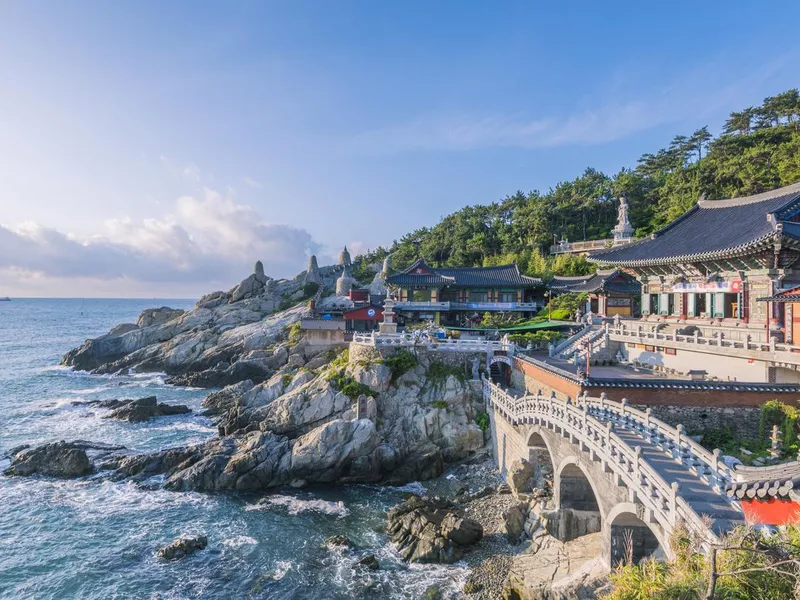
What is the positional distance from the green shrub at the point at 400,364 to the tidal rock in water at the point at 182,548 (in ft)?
59.7

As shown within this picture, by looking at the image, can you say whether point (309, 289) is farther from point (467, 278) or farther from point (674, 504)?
point (674, 504)

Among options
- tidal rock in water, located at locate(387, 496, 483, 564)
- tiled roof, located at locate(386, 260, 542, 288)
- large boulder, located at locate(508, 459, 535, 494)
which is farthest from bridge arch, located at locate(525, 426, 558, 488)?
tiled roof, located at locate(386, 260, 542, 288)

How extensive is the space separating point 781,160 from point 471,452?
59.2 meters

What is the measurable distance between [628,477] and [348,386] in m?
23.9

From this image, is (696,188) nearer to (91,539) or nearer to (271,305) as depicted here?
(271,305)

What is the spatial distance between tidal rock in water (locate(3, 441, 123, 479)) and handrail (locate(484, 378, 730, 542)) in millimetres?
31603

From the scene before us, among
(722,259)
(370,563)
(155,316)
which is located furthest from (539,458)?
(155,316)

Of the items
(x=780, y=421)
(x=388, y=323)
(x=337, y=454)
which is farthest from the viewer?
(x=388, y=323)

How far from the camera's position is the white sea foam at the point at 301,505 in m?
26.4

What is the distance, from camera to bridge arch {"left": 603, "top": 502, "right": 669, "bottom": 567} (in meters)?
15.4

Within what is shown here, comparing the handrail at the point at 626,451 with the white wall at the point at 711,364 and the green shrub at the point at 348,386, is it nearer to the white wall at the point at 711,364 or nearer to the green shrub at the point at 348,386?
the white wall at the point at 711,364

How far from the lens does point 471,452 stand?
107 ft

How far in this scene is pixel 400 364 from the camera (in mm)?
37219

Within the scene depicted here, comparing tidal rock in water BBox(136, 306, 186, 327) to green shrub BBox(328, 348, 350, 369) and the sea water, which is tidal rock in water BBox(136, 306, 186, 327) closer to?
the sea water
